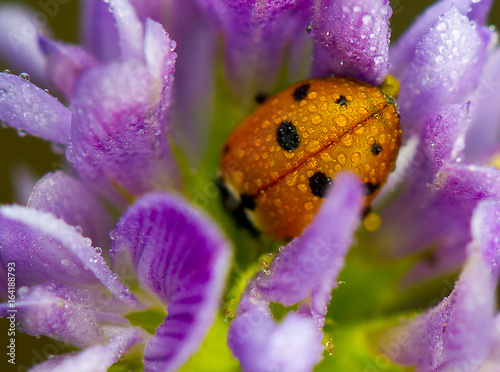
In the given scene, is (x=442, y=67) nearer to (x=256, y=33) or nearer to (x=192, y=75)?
(x=256, y=33)

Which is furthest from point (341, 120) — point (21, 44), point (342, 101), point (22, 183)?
point (22, 183)

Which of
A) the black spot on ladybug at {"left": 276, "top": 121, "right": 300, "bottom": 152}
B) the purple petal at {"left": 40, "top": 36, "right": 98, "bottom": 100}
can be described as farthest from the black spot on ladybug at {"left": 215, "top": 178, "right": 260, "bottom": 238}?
the purple petal at {"left": 40, "top": 36, "right": 98, "bottom": 100}

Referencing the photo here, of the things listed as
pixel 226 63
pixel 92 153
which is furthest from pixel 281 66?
pixel 92 153

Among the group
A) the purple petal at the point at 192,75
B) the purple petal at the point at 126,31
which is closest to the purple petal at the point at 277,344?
the purple petal at the point at 126,31

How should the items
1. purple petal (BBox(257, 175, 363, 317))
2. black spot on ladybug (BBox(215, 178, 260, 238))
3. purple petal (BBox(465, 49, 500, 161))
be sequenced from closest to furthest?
purple petal (BBox(257, 175, 363, 317)) < black spot on ladybug (BBox(215, 178, 260, 238)) < purple petal (BBox(465, 49, 500, 161))

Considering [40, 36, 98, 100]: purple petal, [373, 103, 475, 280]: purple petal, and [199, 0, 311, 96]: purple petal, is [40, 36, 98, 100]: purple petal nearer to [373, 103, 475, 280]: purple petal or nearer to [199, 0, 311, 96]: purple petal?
[199, 0, 311, 96]: purple petal
